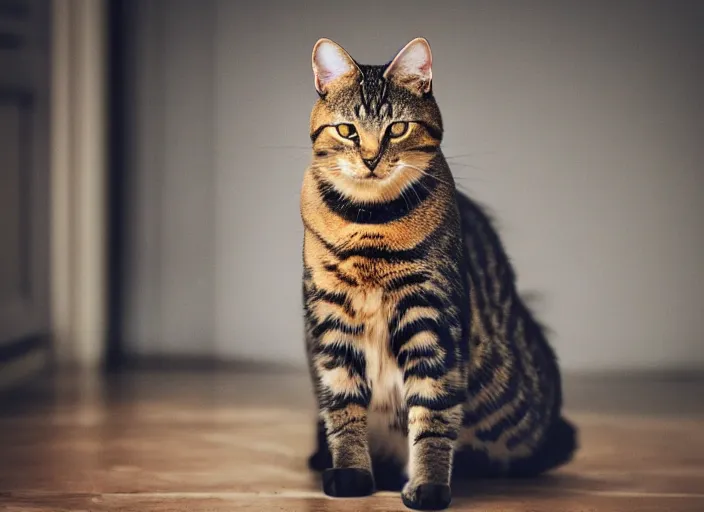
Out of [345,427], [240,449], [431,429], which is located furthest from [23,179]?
[431,429]

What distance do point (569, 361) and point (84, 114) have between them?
1.34m

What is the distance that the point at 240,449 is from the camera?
61.8 inches

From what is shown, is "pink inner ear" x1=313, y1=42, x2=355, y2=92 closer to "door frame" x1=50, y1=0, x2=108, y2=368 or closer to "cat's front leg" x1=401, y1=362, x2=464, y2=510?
"cat's front leg" x1=401, y1=362, x2=464, y2=510

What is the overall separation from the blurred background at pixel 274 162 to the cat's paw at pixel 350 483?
65 centimetres

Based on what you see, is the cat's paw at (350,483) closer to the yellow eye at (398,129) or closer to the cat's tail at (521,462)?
the cat's tail at (521,462)

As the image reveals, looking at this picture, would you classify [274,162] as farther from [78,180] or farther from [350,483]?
[350,483]

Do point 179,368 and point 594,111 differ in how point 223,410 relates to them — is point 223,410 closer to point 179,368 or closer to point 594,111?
Result: point 179,368

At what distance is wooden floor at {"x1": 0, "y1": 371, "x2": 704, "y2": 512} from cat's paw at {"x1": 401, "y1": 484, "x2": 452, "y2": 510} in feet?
0.05

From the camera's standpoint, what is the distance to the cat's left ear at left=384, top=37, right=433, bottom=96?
1318mm

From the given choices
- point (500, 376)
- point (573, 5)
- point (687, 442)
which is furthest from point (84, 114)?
point (687, 442)

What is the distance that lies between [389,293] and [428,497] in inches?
11.2

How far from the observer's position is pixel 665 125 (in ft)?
6.56

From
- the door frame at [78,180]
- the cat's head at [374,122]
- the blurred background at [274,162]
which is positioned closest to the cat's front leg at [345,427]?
the cat's head at [374,122]

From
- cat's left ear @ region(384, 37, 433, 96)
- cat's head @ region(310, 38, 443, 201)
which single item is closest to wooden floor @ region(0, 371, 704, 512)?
cat's head @ region(310, 38, 443, 201)
